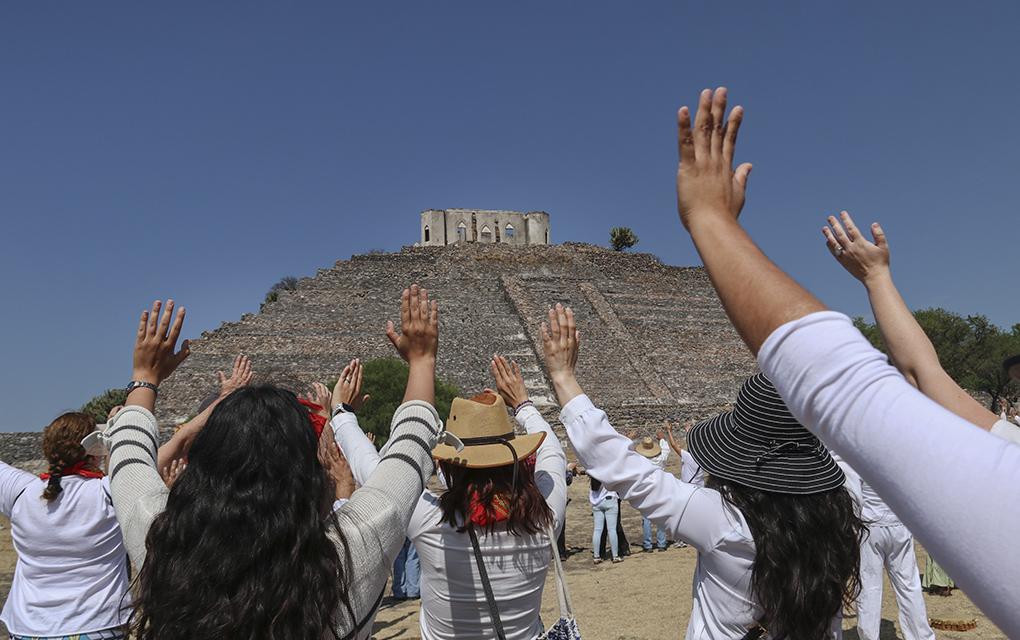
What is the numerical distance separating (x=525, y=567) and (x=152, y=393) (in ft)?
4.77

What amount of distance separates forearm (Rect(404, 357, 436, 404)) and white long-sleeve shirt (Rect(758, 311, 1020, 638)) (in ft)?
4.86

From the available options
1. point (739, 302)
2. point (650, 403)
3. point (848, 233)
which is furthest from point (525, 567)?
point (650, 403)

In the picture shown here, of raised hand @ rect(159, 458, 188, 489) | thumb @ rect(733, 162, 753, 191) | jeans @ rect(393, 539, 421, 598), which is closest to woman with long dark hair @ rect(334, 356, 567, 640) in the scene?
raised hand @ rect(159, 458, 188, 489)

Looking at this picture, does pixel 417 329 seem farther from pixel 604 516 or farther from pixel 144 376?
pixel 604 516

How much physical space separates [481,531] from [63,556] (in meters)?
1.92

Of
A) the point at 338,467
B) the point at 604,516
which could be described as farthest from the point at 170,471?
the point at 604,516

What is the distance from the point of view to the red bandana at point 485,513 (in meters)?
2.95

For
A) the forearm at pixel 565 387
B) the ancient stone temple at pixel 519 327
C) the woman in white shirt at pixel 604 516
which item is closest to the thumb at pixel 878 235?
the forearm at pixel 565 387

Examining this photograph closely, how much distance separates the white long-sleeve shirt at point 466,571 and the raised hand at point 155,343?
709 mm

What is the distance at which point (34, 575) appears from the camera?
11.4 feet

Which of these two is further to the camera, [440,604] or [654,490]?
[440,604]

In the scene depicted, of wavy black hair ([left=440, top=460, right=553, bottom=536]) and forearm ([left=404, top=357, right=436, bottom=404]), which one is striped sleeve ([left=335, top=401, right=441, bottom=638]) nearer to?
forearm ([left=404, top=357, right=436, bottom=404])

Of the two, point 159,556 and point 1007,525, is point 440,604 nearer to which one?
point 159,556

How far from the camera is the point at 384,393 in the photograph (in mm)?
22078
